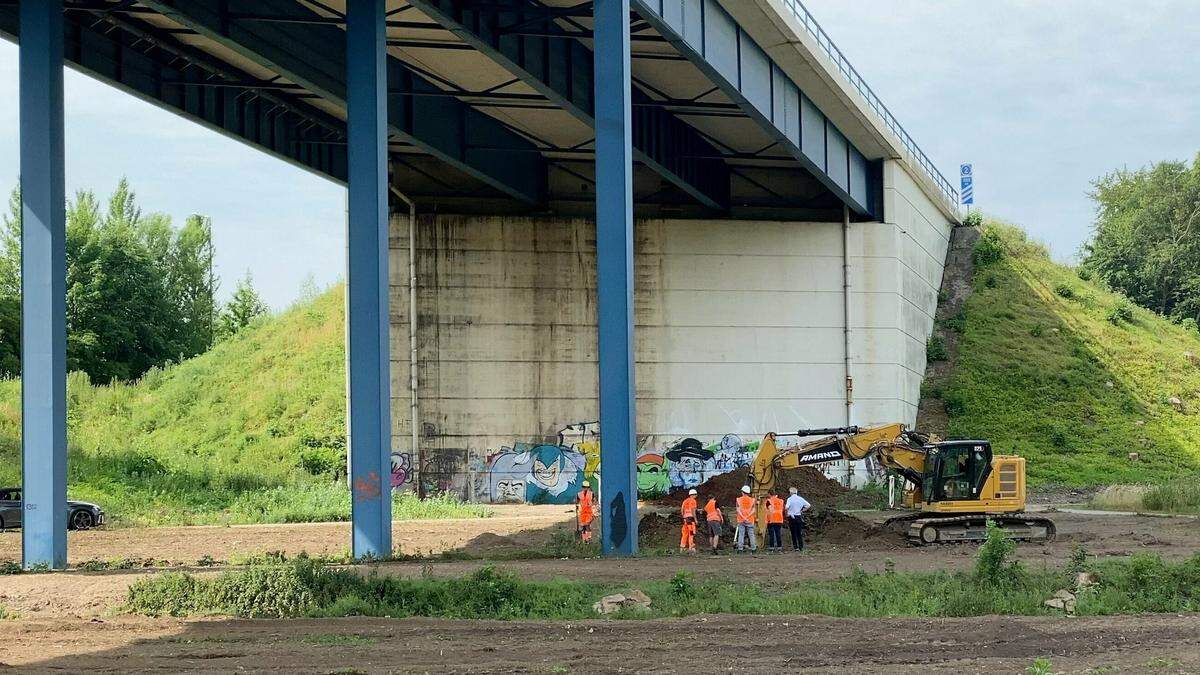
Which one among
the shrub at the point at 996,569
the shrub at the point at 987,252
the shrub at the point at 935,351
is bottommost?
the shrub at the point at 996,569

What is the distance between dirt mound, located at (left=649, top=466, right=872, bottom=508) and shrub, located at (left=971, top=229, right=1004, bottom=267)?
20.3 metres

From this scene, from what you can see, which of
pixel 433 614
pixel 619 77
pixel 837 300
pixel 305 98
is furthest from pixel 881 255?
pixel 433 614

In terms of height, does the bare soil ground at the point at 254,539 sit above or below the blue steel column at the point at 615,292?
below

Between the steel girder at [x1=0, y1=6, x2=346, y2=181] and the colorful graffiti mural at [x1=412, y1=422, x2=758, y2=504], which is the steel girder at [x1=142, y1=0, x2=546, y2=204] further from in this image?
the colorful graffiti mural at [x1=412, y1=422, x2=758, y2=504]

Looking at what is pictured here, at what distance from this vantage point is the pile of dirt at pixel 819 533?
3306cm

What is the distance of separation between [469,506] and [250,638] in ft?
91.3

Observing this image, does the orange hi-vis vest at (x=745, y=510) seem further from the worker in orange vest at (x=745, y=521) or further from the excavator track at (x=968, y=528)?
the excavator track at (x=968, y=528)

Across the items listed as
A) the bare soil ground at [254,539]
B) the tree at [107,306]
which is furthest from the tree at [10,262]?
the bare soil ground at [254,539]

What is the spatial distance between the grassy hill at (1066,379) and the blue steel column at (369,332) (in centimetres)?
2950

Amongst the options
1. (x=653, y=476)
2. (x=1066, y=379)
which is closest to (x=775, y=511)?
(x=653, y=476)

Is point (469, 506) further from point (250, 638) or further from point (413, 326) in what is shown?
point (250, 638)

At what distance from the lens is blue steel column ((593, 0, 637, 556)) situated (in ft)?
94.4

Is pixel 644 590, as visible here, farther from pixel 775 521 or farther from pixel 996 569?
pixel 775 521

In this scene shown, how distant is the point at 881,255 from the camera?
165 feet
